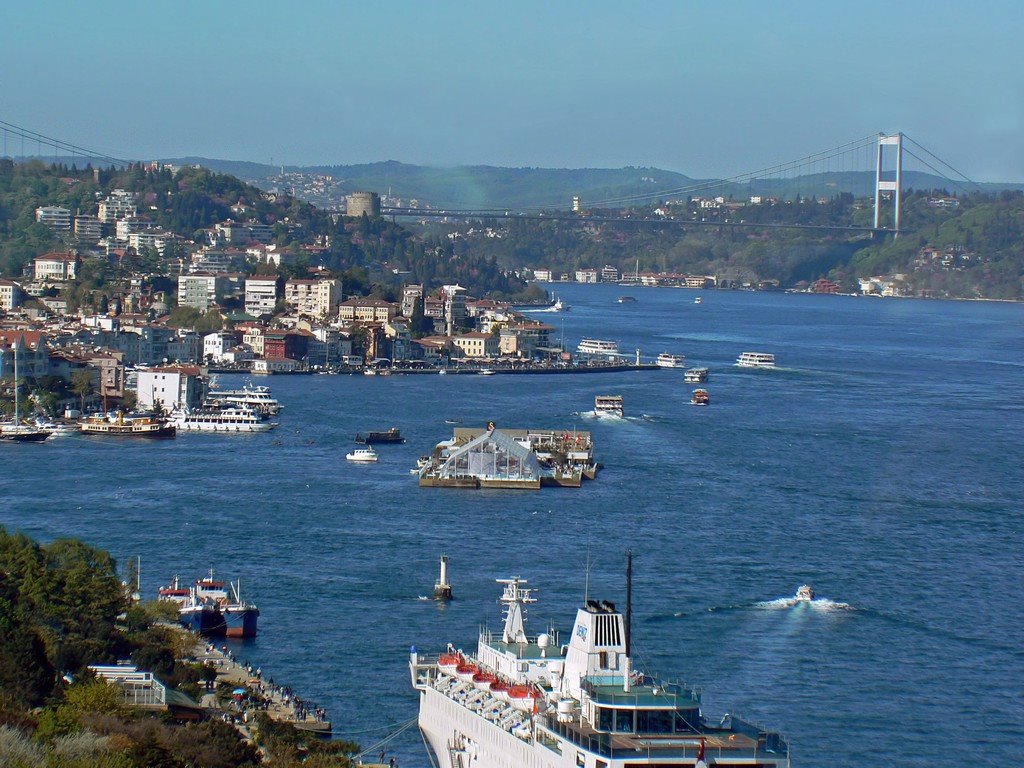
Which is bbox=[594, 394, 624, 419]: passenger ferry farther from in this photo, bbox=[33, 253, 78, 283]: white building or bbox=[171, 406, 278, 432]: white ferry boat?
bbox=[33, 253, 78, 283]: white building

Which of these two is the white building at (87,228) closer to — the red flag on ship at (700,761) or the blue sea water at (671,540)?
the blue sea water at (671,540)

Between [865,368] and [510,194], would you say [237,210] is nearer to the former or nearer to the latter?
[865,368]

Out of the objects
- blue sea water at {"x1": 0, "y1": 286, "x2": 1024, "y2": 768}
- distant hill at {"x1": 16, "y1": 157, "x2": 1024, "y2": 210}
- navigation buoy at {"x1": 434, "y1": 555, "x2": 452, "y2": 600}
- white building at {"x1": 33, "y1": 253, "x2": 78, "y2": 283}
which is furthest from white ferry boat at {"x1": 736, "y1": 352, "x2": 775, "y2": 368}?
distant hill at {"x1": 16, "y1": 157, "x2": 1024, "y2": 210}

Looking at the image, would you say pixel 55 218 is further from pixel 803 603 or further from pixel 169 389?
pixel 803 603

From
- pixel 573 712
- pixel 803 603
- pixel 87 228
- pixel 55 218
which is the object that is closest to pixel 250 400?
pixel 803 603

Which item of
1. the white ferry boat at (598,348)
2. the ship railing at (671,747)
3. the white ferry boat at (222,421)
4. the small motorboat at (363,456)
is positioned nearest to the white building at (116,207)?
the white ferry boat at (598,348)

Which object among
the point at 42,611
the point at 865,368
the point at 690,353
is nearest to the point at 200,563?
the point at 42,611
